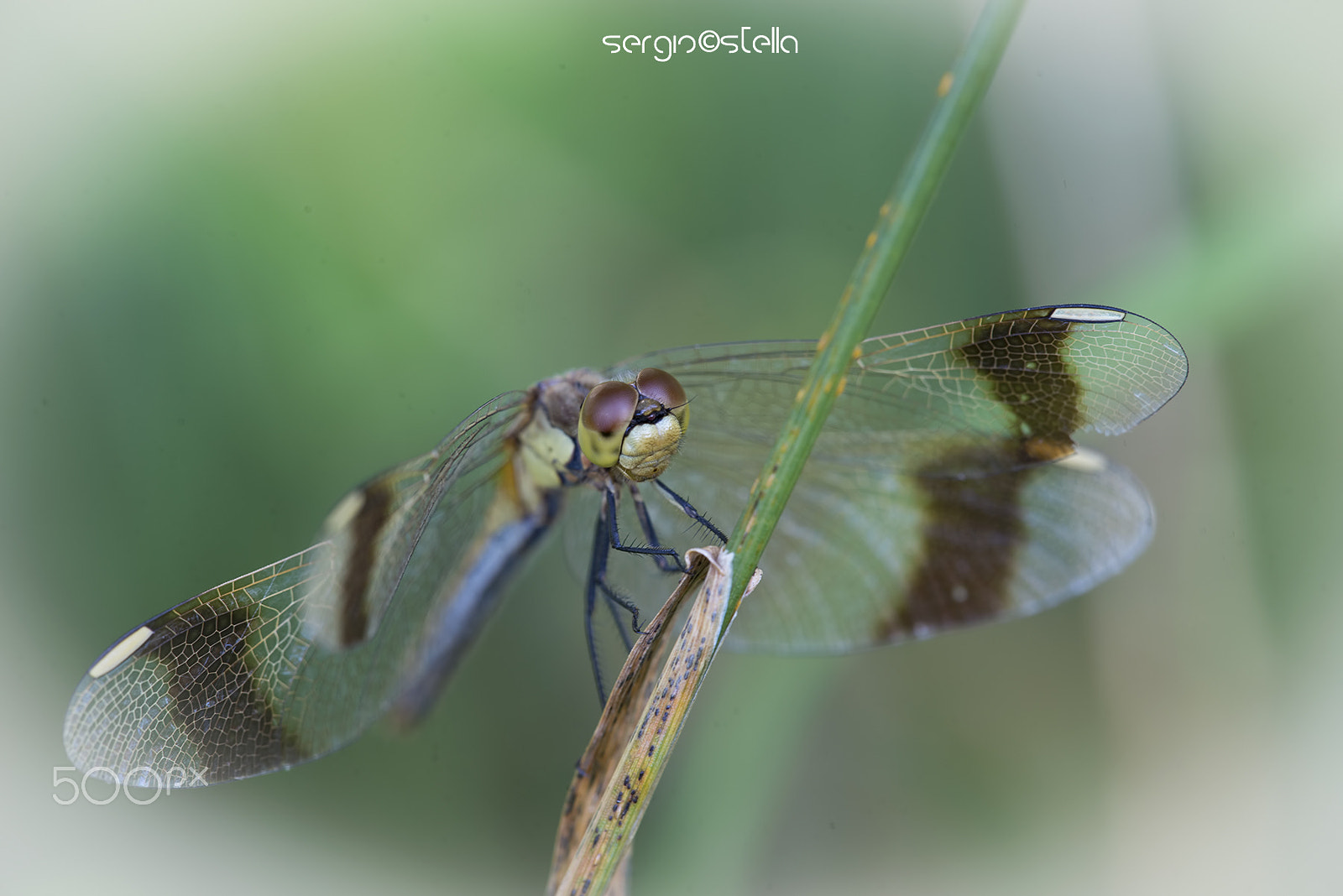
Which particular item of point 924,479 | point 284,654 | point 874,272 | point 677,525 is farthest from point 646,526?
point 874,272

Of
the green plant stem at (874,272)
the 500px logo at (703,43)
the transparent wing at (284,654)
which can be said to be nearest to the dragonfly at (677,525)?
the transparent wing at (284,654)

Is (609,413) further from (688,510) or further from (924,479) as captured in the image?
(924,479)

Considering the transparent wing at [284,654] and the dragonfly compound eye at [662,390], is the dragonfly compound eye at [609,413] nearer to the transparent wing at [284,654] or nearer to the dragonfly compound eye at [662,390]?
the dragonfly compound eye at [662,390]

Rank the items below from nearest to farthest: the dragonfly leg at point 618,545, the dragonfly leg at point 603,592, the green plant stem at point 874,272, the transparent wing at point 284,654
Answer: the green plant stem at point 874,272 → the transparent wing at point 284,654 → the dragonfly leg at point 618,545 → the dragonfly leg at point 603,592

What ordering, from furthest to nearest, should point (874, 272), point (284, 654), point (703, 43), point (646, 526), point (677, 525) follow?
point (703, 43) → point (677, 525) → point (646, 526) → point (284, 654) → point (874, 272)

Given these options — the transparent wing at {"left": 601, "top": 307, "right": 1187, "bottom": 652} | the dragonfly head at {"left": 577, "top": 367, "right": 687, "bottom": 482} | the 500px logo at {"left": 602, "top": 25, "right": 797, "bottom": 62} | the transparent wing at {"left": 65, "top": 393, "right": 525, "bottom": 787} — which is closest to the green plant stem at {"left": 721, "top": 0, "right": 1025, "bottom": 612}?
the dragonfly head at {"left": 577, "top": 367, "right": 687, "bottom": 482}

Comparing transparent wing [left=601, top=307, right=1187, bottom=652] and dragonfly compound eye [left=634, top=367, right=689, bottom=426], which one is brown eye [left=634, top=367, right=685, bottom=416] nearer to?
dragonfly compound eye [left=634, top=367, right=689, bottom=426]

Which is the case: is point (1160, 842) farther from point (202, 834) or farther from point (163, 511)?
point (163, 511)
